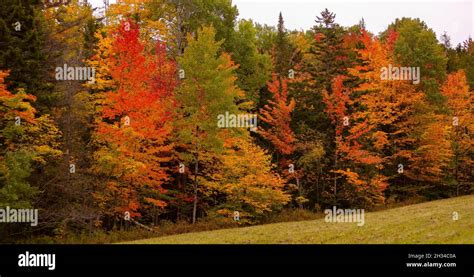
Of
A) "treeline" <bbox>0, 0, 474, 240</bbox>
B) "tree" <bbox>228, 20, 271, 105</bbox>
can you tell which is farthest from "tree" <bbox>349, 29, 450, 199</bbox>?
"tree" <bbox>228, 20, 271, 105</bbox>

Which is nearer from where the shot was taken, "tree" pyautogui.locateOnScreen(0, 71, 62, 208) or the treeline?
"tree" pyautogui.locateOnScreen(0, 71, 62, 208)

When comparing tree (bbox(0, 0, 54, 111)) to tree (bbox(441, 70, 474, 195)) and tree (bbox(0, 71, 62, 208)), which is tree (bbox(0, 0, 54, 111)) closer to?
tree (bbox(0, 71, 62, 208))

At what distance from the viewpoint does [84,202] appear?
26.5 metres

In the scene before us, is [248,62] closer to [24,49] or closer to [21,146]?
[24,49]

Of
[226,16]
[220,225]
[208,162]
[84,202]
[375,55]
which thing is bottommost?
[220,225]

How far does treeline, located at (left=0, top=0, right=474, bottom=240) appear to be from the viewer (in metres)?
24.5

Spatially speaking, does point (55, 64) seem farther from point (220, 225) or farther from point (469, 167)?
point (469, 167)

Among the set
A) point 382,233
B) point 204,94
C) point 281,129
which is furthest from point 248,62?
point 382,233

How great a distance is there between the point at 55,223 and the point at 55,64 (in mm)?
9204

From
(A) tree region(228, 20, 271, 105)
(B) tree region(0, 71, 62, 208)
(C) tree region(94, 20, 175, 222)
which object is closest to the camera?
(B) tree region(0, 71, 62, 208)

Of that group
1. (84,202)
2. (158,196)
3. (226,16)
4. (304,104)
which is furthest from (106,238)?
(226,16)

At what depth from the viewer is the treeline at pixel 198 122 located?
2448 cm

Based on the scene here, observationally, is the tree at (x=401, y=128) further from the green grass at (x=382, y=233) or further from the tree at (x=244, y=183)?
the green grass at (x=382, y=233)

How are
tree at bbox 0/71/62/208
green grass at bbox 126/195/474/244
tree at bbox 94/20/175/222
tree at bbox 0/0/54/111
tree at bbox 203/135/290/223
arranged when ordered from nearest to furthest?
green grass at bbox 126/195/474/244
tree at bbox 0/71/62/208
tree at bbox 0/0/54/111
tree at bbox 94/20/175/222
tree at bbox 203/135/290/223
